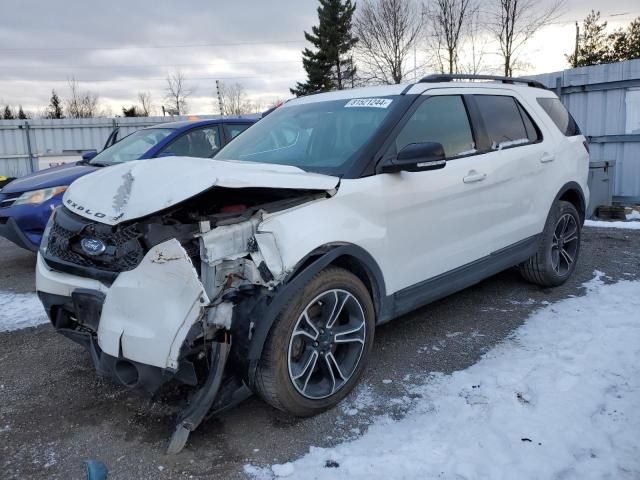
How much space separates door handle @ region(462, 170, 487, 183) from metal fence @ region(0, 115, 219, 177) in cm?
1504

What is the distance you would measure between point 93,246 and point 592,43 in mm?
38004

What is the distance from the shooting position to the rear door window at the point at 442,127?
3553mm

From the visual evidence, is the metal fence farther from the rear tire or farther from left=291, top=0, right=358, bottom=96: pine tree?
left=291, top=0, right=358, bottom=96: pine tree

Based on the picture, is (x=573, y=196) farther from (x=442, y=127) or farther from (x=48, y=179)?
(x=48, y=179)

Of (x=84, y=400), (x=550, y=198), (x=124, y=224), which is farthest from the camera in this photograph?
(x=550, y=198)

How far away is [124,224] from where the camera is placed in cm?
264

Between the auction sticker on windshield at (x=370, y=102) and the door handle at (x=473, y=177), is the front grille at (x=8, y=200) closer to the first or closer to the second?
the auction sticker on windshield at (x=370, y=102)

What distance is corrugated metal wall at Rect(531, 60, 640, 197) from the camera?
952cm

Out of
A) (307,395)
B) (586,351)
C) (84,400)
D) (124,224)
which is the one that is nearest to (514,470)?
(307,395)

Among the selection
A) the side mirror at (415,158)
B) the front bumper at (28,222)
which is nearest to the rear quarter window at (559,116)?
the side mirror at (415,158)

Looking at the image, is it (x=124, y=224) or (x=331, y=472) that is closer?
(x=331, y=472)

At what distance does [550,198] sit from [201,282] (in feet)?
11.3

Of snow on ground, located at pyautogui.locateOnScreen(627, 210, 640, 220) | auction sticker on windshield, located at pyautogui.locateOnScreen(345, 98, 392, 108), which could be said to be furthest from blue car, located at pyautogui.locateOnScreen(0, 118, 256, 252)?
snow on ground, located at pyautogui.locateOnScreen(627, 210, 640, 220)

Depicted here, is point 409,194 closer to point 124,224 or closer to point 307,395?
point 307,395
